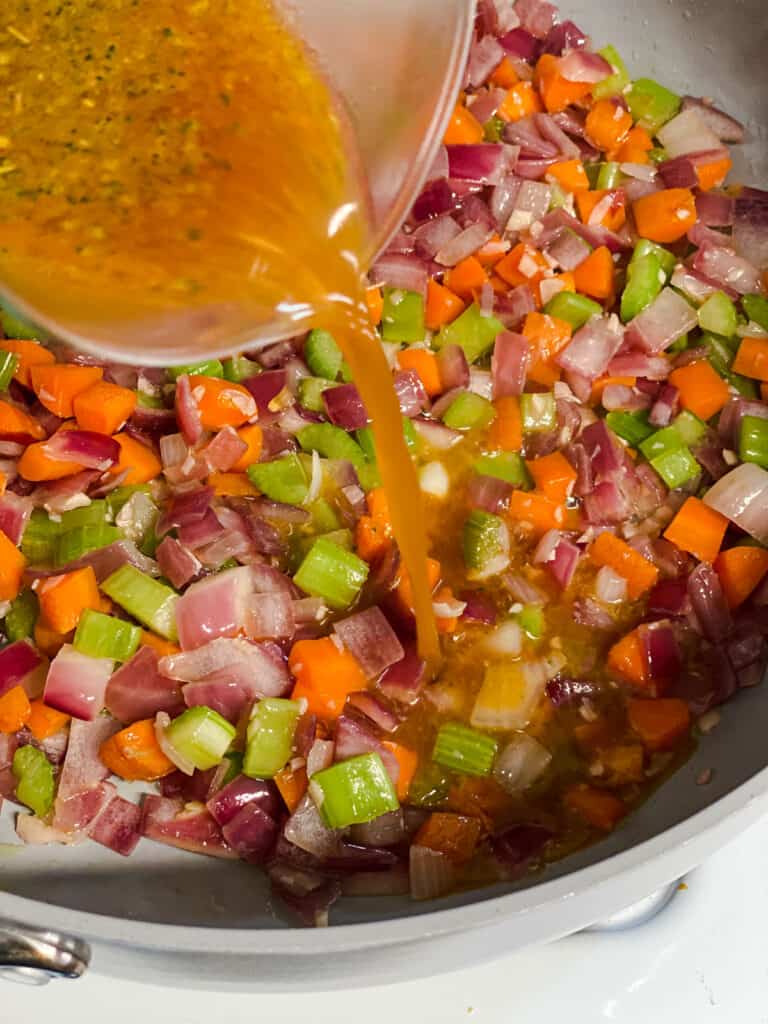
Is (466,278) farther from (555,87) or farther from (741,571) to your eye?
(741,571)

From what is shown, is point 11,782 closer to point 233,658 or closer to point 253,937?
point 233,658

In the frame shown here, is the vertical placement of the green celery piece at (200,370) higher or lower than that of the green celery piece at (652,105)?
lower

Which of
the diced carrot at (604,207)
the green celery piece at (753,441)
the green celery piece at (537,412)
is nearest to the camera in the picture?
the green celery piece at (753,441)

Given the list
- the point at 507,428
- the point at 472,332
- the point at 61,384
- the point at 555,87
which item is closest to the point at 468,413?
the point at 507,428

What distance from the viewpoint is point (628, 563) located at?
2146 mm

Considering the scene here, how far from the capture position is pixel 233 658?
1.97 meters

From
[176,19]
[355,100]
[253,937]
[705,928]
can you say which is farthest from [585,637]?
[176,19]

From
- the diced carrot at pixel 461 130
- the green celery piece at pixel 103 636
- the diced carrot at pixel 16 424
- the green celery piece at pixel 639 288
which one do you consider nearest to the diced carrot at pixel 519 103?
the diced carrot at pixel 461 130

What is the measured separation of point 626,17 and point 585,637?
1748mm

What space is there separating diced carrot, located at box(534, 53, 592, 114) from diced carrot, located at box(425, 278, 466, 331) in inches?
26.1

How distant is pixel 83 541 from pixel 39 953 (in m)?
0.83

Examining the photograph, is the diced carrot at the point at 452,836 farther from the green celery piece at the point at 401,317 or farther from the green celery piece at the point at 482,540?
the green celery piece at the point at 401,317

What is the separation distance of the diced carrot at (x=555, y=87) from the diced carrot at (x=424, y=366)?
2.76ft

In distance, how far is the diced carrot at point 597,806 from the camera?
187cm
